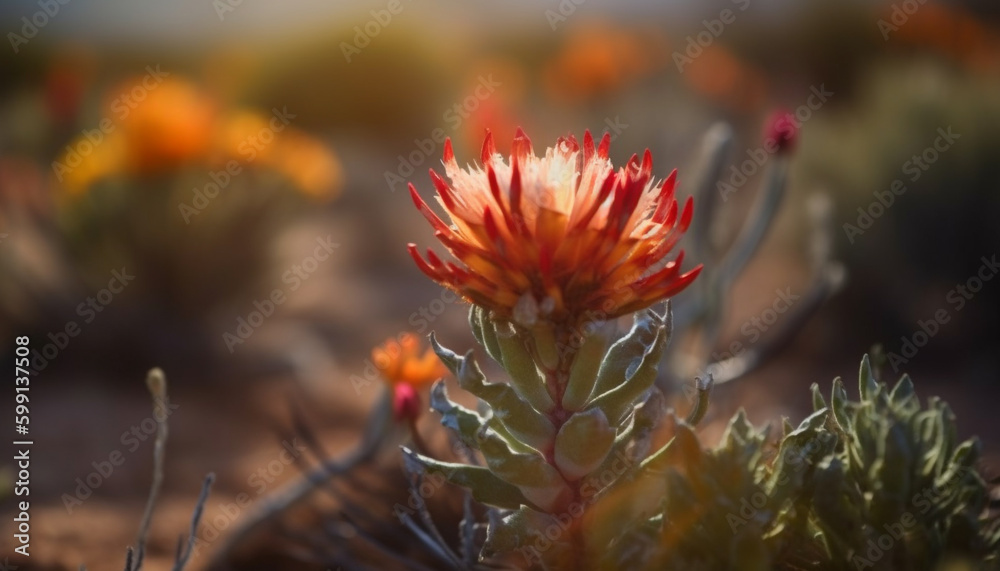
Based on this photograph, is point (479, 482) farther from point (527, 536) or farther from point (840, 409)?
point (840, 409)

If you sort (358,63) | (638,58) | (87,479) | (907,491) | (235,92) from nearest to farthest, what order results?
(907,491) < (87,479) < (638,58) < (235,92) < (358,63)

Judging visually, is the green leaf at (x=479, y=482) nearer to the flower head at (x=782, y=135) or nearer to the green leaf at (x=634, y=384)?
the green leaf at (x=634, y=384)

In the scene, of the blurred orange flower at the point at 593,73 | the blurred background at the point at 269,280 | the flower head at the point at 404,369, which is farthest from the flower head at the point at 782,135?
the blurred orange flower at the point at 593,73

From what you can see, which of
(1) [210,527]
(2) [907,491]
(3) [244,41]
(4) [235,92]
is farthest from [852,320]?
(3) [244,41]

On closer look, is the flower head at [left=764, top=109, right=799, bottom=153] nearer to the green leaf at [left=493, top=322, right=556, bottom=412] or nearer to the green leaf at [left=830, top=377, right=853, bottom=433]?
the green leaf at [left=830, top=377, right=853, bottom=433]

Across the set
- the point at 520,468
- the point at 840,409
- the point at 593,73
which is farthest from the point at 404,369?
the point at 593,73

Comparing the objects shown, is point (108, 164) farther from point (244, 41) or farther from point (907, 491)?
point (244, 41)
